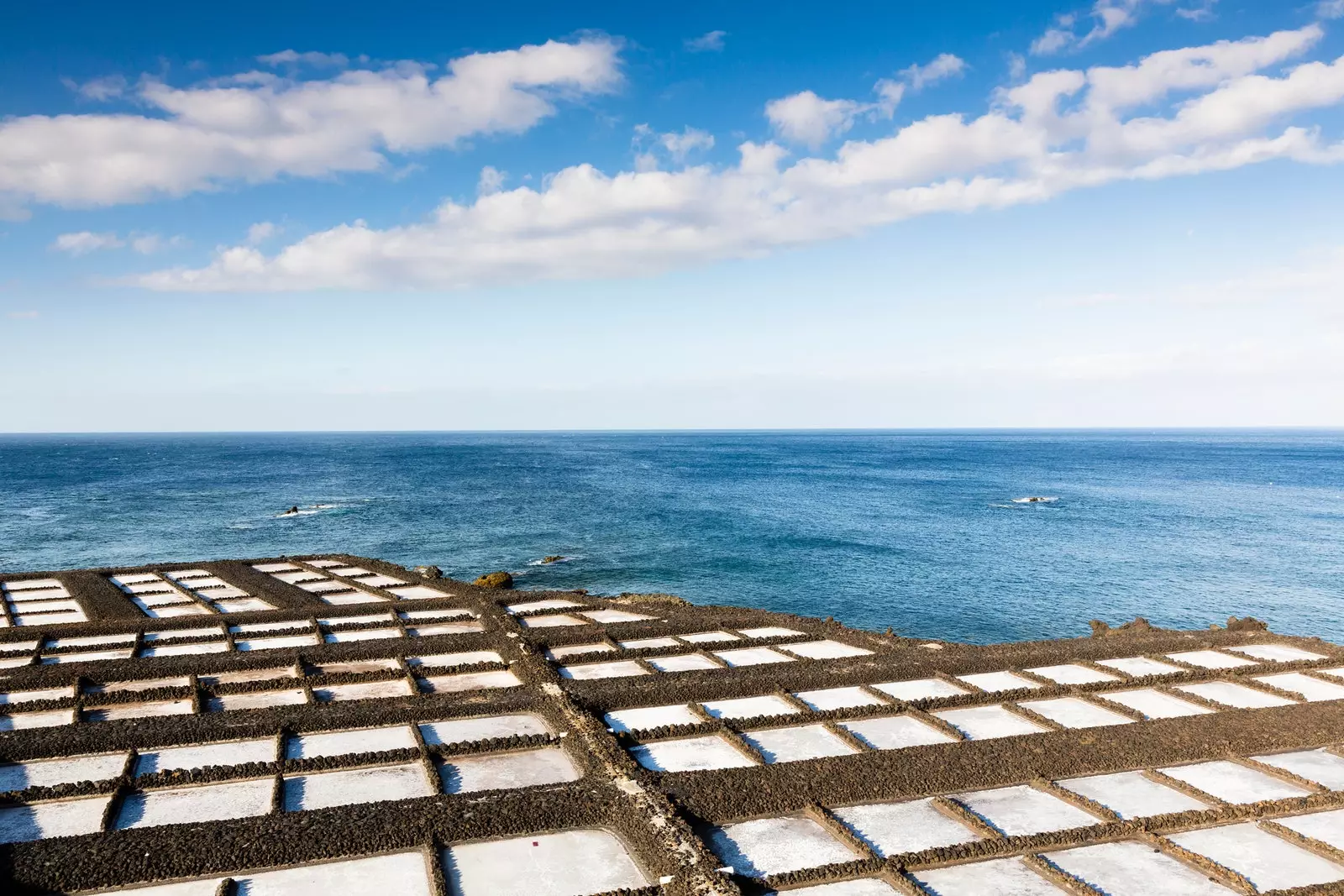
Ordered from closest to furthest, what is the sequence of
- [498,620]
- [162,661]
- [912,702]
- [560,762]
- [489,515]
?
1. [560,762]
2. [912,702]
3. [162,661]
4. [498,620]
5. [489,515]

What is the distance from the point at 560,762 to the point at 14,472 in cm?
15789

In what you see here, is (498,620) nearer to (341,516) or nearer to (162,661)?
(162,661)

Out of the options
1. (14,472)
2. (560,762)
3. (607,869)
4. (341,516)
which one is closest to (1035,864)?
(607,869)

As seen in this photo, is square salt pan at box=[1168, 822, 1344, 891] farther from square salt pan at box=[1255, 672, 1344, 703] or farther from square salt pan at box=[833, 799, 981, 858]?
square salt pan at box=[1255, 672, 1344, 703]

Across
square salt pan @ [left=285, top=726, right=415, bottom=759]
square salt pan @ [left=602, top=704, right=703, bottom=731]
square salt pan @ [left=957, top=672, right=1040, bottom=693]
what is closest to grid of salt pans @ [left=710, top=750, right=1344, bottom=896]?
square salt pan @ [left=602, top=704, right=703, bottom=731]

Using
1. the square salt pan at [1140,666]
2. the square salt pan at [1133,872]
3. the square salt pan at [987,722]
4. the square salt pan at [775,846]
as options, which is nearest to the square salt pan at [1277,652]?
the square salt pan at [1140,666]

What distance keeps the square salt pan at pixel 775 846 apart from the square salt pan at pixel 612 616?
1507 centimetres

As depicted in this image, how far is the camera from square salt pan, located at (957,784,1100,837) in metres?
14.4

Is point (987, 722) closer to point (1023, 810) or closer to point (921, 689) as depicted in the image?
point (921, 689)

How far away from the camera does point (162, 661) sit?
915 inches

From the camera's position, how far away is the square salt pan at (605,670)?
23.2 metres

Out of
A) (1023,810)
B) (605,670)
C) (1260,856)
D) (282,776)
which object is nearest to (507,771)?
(282,776)

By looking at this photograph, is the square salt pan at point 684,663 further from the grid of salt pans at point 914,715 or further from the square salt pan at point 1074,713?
the square salt pan at point 1074,713

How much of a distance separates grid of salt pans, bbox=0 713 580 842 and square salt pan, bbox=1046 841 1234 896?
9080mm
